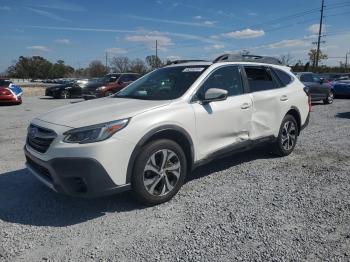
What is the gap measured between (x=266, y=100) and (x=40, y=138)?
342 centimetres

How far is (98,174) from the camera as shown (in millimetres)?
3297

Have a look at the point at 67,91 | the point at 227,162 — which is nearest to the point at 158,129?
the point at 227,162

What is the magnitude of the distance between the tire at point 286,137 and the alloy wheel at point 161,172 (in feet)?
8.04

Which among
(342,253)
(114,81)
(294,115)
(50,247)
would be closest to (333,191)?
(342,253)

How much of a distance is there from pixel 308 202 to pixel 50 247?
2922 mm

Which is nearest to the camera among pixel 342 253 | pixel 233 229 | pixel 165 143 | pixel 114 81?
pixel 342 253

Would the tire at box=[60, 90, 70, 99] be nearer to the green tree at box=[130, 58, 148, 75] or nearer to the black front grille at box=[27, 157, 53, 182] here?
the black front grille at box=[27, 157, 53, 182]

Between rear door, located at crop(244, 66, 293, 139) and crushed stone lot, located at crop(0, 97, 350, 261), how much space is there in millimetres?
654

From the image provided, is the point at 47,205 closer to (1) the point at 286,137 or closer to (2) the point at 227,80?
(2) the point at 227,80

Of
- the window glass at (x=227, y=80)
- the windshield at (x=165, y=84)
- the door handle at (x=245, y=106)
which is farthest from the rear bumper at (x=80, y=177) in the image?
the door handle at (x=245, y=106)

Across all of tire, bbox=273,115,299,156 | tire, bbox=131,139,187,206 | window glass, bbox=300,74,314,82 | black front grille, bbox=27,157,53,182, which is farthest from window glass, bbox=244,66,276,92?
window glass, bbox=300,74,314,82

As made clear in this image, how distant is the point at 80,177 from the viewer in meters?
3.29

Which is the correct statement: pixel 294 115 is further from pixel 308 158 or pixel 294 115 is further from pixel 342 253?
pixel 342 253

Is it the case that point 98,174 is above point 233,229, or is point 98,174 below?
above
